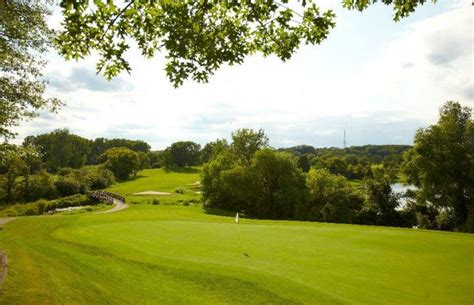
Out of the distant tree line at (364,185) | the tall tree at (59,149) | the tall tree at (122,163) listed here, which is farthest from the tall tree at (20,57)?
the tall tree at (59,149)

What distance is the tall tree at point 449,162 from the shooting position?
40.2m

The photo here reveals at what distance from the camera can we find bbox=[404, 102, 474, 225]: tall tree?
40.2 metres

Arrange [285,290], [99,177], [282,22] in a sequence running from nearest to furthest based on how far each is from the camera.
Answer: [282,22] → [285,290] → [99,177]

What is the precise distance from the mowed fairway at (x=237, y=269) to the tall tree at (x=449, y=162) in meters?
23.6

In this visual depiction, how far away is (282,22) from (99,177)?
283 feet

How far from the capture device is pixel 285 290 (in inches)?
431

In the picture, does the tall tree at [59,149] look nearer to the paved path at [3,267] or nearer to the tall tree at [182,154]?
the tall tree at [182,154]

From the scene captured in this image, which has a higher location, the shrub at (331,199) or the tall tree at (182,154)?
the tall tree at (182,154)

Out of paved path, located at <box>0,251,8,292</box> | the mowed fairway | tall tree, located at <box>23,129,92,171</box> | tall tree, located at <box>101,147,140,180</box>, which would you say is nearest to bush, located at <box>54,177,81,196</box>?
tall tree, located at <box>101,147,140,180</box>

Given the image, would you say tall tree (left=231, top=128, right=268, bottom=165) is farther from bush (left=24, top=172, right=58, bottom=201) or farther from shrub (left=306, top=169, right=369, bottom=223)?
bush (left=24, top=172, right=58, bottom=201)

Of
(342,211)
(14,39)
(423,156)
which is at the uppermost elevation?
(14,39)

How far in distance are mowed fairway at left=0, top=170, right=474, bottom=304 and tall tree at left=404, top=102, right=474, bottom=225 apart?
23.6 meters

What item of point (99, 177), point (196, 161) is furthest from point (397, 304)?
point (196, 161)

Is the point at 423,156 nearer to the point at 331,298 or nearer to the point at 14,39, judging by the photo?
the point at 331,298
